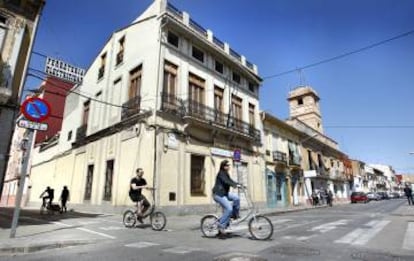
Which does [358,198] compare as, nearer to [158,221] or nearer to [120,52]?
[120,52]

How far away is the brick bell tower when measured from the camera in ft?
139

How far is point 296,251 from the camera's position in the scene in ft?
17.1

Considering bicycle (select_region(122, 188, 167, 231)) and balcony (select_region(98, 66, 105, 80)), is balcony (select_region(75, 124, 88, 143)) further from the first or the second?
bicycle (select_region(122, 188, 167, 231))

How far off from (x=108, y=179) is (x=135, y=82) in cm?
577

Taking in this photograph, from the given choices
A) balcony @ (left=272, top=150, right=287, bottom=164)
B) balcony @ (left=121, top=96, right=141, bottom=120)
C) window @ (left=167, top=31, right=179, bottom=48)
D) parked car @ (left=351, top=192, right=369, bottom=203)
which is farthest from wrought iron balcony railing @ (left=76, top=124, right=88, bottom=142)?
parked car @ (left=351, top=192, right=369, bottom=203)

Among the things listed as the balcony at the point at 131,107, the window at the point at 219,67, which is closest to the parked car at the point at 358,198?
the window at the point at 219,67

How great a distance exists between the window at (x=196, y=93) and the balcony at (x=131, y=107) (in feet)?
9.67

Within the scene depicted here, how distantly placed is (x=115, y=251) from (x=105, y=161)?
12.3 metres

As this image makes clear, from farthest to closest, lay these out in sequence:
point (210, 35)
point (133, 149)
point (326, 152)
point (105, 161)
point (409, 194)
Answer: point (326, 152)
point (409, 194)
point (210, 35)
point (105, 161)
point (133, 149)

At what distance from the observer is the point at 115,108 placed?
57.6 ft

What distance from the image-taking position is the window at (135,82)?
1654cm

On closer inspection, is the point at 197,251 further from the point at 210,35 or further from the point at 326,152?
the point at 326,152

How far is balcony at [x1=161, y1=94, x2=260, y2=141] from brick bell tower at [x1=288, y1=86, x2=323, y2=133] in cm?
2418

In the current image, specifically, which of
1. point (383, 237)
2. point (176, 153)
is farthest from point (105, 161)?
point (383, 237)
